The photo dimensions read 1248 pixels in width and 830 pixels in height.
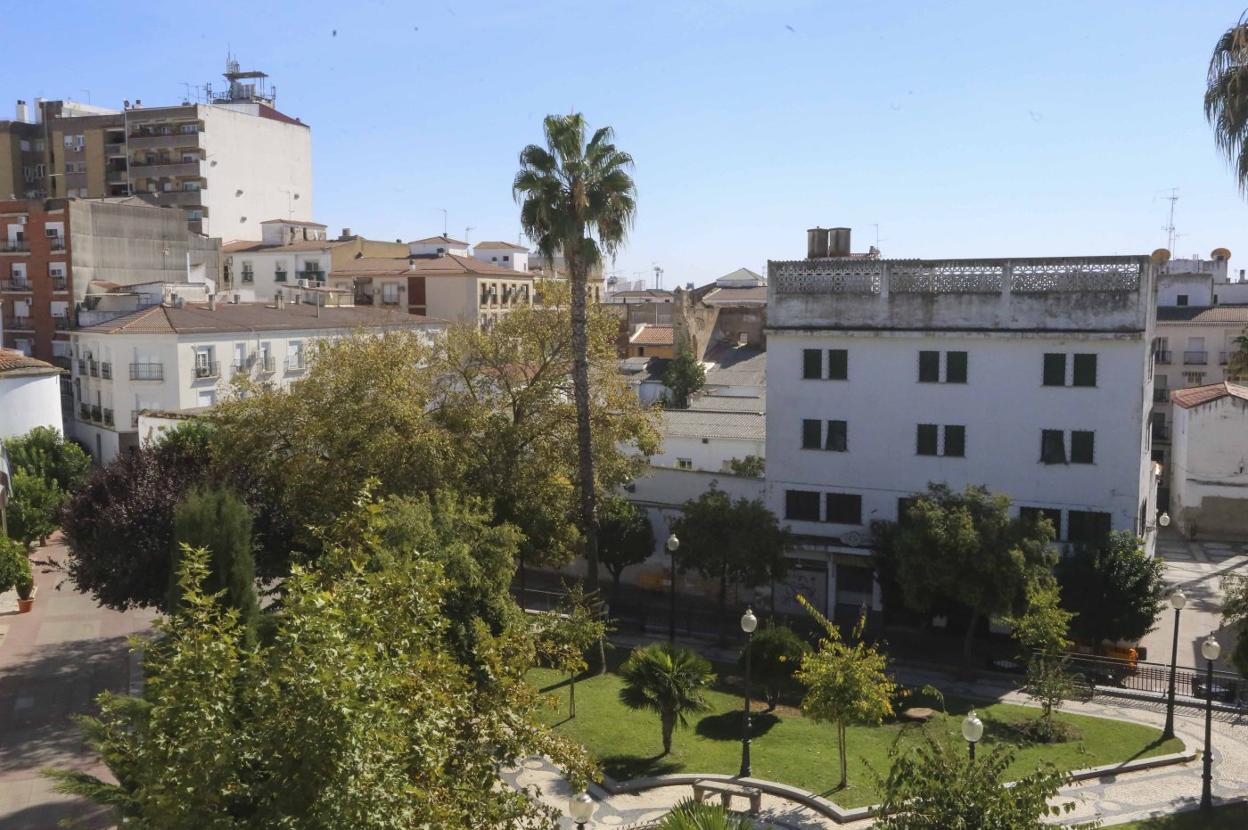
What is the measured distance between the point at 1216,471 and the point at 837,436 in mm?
24446

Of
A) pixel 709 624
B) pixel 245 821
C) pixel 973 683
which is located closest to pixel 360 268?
pixel 709 624

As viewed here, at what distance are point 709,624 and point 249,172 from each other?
239ft

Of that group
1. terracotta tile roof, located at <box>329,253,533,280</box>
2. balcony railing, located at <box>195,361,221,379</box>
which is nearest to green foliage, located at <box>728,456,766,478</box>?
balcony railing, located at <box>195,361,221,379</box>

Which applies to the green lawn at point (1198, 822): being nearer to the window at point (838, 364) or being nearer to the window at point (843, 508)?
the window at point (843, 508)

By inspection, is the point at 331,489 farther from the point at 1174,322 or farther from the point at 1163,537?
the point at 1174,322

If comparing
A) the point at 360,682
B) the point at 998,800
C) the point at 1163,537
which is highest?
the point at 360,682

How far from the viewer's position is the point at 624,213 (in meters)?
28.6

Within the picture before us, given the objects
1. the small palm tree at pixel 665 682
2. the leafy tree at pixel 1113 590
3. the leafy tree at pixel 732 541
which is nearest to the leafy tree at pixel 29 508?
the leafy tree at pixel 732 541

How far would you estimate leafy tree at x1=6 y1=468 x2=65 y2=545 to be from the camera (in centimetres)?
3825

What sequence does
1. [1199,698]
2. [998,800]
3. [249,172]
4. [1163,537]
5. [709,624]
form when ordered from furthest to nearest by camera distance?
[249,172]
[1163,537]
[709,624]
[1199,698]
[998,800]

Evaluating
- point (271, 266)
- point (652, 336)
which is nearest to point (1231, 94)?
point (652, 336)

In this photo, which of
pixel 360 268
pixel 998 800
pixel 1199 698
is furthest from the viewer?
pixel 360 268

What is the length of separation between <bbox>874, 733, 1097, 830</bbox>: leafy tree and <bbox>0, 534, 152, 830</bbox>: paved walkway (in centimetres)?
1411

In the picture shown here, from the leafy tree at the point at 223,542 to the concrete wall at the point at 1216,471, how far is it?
141 ft
